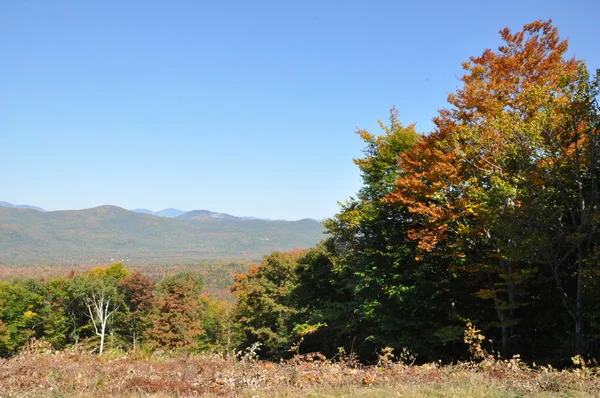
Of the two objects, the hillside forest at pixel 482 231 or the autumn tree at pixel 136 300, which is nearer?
the hillside forest at pixel 482 231

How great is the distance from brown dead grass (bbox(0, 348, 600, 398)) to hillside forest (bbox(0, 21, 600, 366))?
147 centimetres

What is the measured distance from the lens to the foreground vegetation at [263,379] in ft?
20.7

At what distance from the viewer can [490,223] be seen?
1269cm

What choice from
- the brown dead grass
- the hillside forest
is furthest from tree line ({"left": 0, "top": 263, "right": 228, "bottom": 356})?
the brown dead grass

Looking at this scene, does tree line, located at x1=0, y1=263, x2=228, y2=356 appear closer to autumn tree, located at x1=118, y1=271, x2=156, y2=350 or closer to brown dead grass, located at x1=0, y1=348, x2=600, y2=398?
autumn tree, located at x1=118, y1=271, x2=156, y2=350

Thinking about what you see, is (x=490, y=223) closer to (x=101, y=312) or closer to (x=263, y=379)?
(x=263, y=379)

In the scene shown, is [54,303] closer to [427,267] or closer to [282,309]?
[282,309]

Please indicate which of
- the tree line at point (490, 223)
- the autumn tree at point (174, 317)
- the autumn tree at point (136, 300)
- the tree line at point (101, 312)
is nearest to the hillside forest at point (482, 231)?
the tree line at point (490, 223)

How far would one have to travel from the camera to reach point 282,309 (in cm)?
2977

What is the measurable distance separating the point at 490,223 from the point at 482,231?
5.02ft

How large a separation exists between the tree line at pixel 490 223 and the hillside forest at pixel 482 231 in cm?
6

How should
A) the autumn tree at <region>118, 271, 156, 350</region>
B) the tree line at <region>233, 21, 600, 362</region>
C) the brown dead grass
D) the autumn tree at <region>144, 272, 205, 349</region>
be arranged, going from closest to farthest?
the brown dead grass, the tree line at <region>233, 21, 600, 362</region>, the autumn tree at <region>144, 272, 205, 349</region>, the autumn tree at <region>118, 271, 156, 350</region>

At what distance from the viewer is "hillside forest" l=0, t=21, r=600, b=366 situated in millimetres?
11414

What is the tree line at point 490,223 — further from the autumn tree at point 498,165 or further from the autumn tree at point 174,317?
the autumn tree at point 174,317
